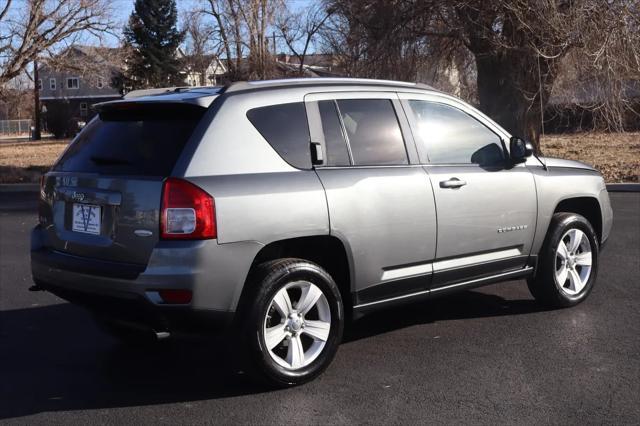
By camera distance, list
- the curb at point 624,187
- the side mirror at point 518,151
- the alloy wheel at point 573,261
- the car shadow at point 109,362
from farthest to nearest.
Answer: the curb at point 624,187 → the alloy wheel at point 573,261 → the side mirror at point 518,151 → the car shadow at point 109,362

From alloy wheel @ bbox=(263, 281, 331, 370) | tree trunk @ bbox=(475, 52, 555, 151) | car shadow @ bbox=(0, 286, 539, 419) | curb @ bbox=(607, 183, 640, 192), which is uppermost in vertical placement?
tree trunk @ bbox=(475, 52, 555, 151)

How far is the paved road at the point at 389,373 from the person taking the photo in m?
4.54

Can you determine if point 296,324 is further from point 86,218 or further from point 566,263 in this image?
point 566,263

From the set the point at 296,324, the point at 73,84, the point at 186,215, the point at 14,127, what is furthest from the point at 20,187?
the point at 14,127

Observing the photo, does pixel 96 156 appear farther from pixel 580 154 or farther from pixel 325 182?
pixel 580 154

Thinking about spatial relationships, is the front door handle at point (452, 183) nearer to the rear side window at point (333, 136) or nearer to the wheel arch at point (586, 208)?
the rear side window at point (333, 136)

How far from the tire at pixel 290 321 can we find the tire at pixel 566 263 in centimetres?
220

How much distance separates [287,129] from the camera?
516 centimetres

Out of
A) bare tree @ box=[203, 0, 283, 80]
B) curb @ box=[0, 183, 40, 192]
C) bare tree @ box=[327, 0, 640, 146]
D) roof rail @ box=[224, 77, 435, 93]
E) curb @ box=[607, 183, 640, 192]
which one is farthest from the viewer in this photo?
bare tree @ box=[203, 0, 283, 80]

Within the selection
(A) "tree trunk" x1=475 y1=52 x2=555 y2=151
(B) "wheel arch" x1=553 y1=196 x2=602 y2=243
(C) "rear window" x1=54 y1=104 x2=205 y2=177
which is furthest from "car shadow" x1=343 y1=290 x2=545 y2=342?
(A) "tree trunk" x1=475 y1=52 x2=555 y2=151

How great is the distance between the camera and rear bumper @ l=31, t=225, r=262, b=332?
4539mm

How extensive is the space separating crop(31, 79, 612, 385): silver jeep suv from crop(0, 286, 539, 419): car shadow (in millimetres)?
298

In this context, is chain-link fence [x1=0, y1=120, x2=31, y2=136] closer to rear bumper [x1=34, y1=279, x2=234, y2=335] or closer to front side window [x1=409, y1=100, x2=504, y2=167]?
front side window [x1=409, y1=100, x2=504, y2=167]

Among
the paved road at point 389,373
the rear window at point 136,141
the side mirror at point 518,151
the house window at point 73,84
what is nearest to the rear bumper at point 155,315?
the paved road at point 389,373
